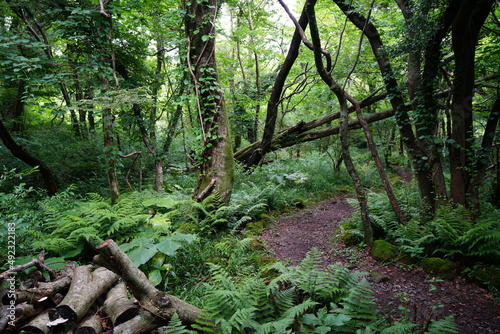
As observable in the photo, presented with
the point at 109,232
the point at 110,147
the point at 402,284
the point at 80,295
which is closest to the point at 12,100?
the point at 110,147

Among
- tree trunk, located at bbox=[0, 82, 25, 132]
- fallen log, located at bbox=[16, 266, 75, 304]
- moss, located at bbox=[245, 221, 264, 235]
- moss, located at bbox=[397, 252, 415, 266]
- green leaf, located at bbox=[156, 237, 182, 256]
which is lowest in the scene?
moss, located at bbox=[397, 252, 415, 266]

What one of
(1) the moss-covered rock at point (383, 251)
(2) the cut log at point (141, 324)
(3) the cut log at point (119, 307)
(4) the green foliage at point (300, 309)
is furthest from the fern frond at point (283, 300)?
(1) the moss-covered rock at point (383, 251)

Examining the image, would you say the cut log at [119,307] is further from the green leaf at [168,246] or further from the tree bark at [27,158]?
the tree bark at [27,158]


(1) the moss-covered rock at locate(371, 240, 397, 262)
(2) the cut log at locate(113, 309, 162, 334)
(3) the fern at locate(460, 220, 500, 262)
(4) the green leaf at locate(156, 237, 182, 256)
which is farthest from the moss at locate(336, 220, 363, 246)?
(2) the cut log at locate(113, 309, 162, 334)

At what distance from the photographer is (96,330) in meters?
2.16

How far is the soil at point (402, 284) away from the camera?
10.3 feet

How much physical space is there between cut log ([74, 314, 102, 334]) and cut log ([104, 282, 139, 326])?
109mm

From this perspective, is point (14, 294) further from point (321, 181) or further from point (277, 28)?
point (277, 28)

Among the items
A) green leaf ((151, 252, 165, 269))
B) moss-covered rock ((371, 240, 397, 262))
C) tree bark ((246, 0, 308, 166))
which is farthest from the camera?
tree bark ((246, 0, 308, 166))

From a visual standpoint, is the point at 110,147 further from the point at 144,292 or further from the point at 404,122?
the point at 404,122

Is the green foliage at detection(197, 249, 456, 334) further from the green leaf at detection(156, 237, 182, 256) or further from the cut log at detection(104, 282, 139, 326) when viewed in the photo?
the green leaf at detection(156, 237, 182, 256)

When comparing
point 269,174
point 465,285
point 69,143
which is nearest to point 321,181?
point 269,174

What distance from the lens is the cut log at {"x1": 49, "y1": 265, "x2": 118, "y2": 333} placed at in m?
2.18

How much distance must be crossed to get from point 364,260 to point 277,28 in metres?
9.75
